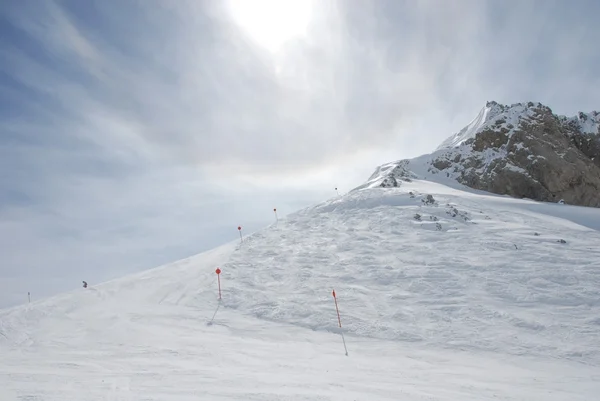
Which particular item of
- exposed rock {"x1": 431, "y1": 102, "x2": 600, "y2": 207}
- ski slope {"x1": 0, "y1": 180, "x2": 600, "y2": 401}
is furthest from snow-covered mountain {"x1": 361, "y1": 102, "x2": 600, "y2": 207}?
ski slope {"x1": 0, "y1": 180, "x2": 600, "y2": 401}

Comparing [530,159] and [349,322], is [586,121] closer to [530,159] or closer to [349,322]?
[530,159]

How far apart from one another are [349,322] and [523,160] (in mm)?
36334

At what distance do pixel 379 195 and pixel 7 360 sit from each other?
23.9 metres

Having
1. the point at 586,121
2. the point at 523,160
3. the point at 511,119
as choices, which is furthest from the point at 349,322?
the point at 586,121

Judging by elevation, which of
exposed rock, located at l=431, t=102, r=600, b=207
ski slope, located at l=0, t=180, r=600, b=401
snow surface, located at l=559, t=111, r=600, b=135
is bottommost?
ski slope, located at l=0, t=180, r=600, b=401

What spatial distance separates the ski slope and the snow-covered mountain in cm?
1686

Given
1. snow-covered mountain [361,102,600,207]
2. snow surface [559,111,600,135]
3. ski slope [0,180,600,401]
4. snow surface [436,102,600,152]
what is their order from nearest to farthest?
ski slope [0,180,600,401] < snow-covered mountain [361,102,600,207] < snow surface [436,102,600,152] < snow surface [559,111,600,135]

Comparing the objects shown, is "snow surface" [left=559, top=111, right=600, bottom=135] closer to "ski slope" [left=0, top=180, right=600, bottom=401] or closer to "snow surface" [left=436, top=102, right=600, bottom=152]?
"snow surface" [left=436, top=102, right=600, bottom=152]

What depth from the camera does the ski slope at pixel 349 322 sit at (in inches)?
347

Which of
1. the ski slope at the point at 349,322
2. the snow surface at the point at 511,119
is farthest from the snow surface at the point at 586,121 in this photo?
the ski slope at the point at 349,322

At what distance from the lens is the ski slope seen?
347 inches

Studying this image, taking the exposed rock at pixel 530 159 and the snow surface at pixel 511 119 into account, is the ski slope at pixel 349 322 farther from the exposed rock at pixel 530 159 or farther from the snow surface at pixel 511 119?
the snow surface at pixel 511 119

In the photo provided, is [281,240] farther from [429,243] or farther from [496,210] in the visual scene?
[496,210]

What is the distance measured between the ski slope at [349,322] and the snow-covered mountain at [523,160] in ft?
55.3
